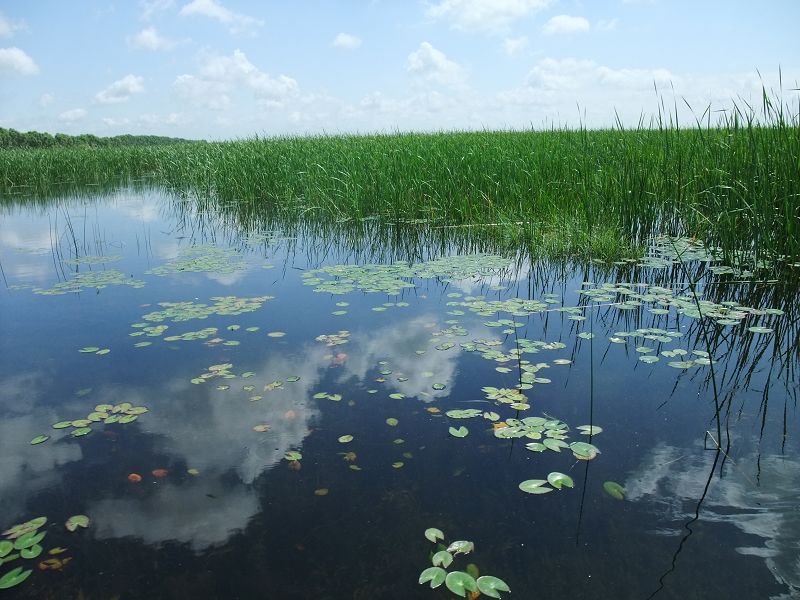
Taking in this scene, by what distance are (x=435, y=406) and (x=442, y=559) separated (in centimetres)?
100

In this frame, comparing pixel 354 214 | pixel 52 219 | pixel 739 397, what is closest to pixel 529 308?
pixel 739 397

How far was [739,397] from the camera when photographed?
2678mm

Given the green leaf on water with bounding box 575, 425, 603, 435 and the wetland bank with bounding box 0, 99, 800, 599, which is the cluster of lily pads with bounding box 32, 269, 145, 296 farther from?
the green leaf on water with bounding box 575, 425, 603, 435

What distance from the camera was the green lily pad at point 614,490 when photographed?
1.95 m

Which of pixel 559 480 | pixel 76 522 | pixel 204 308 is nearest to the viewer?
pixel 76 522

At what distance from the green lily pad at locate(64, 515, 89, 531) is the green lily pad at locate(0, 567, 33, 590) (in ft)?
0.63

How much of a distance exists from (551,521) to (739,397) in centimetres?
148

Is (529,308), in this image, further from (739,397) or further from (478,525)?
(478,525)

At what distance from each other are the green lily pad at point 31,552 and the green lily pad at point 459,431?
1574 millimetres

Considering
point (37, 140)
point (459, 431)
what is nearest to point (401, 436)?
point (459, 431)

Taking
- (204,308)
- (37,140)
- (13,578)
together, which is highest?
(37,140)

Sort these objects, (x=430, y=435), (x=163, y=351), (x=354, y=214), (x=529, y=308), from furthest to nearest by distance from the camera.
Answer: (x=354, y=214) → (x=529, y=308) → (x=163, y=351) → (x=430, y=435)

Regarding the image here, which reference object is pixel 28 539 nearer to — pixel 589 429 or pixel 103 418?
pixel 103 418

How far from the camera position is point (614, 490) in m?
1.98
